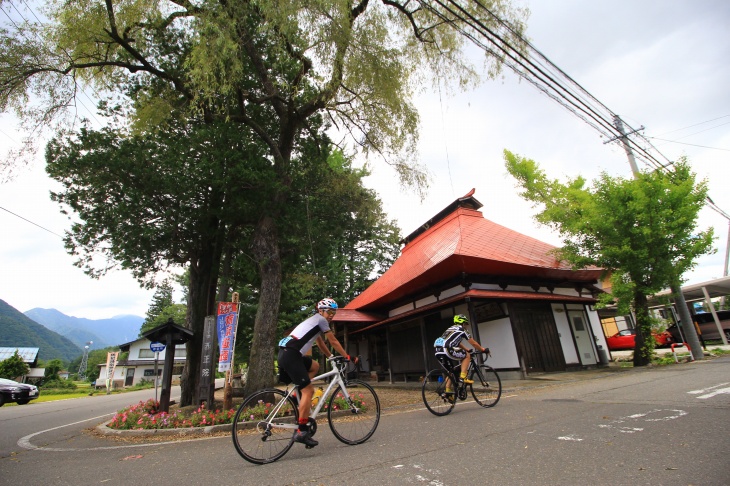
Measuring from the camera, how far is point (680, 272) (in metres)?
10.9

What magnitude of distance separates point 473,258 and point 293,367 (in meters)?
7.78

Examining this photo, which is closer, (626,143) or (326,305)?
(326,305)

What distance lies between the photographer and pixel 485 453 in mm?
3412

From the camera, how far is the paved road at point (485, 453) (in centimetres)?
278

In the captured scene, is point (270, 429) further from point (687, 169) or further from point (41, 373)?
point (41, 373)

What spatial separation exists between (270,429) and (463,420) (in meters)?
2.98

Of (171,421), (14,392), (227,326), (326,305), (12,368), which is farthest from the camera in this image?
(12,368)

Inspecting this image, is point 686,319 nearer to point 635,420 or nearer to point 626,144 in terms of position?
point 626,144

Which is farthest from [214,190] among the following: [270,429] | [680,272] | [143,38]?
[680,272]

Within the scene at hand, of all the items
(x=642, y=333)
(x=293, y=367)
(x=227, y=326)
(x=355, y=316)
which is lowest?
(x=293, y=367)

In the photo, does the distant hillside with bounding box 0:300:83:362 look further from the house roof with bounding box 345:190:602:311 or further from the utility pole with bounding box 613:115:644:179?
the utility pole with bounding box 613:115:644:179

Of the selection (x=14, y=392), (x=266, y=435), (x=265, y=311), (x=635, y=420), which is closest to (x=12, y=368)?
(x=14, y=392)

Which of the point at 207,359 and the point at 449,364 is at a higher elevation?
the point at 207,359

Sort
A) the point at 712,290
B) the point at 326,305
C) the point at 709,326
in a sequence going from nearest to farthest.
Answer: the point at 326,305
the point at 712,290
the point at 709,326
